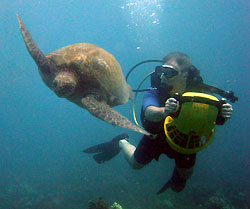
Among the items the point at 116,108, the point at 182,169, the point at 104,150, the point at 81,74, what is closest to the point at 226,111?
the point at 182,169

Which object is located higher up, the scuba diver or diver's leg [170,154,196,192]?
the scuba diver

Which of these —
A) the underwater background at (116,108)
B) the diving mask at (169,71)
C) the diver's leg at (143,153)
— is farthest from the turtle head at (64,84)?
the underwater background at (116,108)

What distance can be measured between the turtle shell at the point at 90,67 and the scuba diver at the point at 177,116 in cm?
78

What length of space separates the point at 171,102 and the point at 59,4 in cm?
4707

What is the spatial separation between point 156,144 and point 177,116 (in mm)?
1841

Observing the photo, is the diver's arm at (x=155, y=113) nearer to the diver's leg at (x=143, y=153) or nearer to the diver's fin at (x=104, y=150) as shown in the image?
the diver's leg at (x=143, y=153)

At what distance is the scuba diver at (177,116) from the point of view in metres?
1.76

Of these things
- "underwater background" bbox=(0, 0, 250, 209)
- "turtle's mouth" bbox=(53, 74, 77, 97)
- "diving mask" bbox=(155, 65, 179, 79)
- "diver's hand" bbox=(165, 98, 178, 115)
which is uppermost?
"diving mask" bbox=(155, 65, 179, 79)

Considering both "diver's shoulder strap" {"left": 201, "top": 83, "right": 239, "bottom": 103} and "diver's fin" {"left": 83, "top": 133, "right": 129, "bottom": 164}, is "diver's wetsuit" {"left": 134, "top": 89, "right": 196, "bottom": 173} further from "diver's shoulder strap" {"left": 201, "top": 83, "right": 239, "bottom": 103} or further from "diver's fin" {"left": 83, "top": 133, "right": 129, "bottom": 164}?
"diver's fin" {"left": 83, "top": 133, "right": 129, "bottom": 164}

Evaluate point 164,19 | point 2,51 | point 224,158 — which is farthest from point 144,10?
point 2,51

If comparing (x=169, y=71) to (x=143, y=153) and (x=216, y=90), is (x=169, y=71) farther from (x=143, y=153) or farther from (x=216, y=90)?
(x=143, y=153)

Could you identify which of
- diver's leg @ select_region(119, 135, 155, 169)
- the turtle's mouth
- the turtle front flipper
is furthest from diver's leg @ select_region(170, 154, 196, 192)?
the turtle's mouth

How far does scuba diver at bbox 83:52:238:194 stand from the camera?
176cm

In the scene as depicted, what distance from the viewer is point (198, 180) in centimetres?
1064
